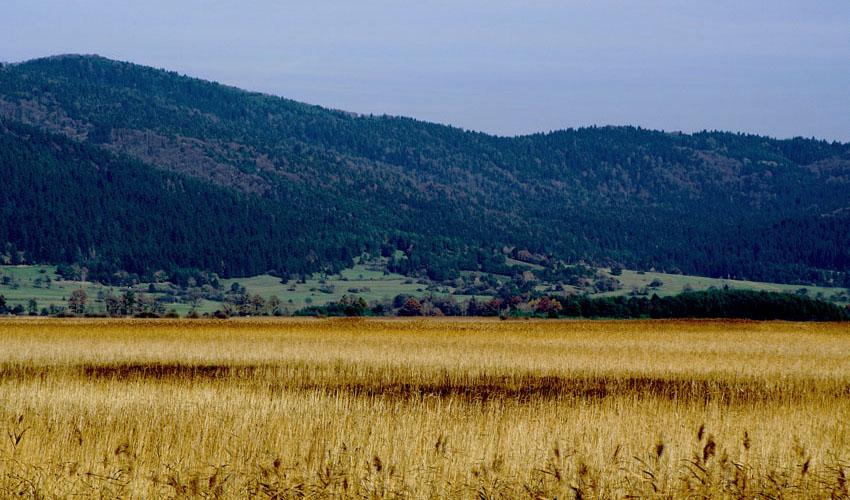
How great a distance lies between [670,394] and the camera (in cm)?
2444

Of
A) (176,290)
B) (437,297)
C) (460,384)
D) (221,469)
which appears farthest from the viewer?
(176,290)

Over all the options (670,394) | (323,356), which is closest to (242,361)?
(323,356)

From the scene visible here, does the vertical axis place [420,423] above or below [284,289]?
above

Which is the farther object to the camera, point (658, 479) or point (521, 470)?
point (521, 470)

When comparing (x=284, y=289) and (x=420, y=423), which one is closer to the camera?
(x=420, y=423)

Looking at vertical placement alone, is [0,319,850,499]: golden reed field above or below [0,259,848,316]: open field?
above

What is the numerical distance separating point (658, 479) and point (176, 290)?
163 metres

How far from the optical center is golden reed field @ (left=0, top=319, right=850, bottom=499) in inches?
467

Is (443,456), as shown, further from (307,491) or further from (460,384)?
(460,384)

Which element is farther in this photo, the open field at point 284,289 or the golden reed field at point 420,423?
the open field at point 284,289

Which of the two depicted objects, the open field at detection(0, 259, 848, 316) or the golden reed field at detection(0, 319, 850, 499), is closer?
the golden reed field at detection(0, 319, 850, 499)

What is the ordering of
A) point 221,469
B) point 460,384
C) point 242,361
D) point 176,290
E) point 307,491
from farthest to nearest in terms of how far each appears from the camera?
point 176,290 → point 242,361 → point 460,384 → point 221,469 → point 307,491

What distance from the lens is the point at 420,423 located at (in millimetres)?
15961

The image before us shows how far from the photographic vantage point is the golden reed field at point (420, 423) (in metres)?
11.9
